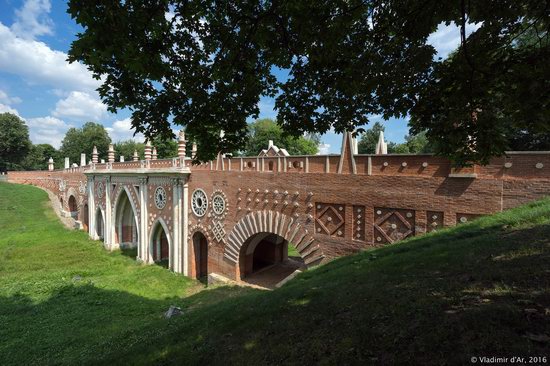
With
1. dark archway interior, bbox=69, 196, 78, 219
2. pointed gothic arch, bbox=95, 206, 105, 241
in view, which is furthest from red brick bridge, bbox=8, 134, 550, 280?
dark archway interior, bbox=69, 196, 78, 219

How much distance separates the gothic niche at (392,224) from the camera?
8398 mm

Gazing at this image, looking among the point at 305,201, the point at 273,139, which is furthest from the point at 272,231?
the point at 273,139

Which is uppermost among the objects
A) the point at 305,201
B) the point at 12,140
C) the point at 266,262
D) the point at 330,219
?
the point at 12,140

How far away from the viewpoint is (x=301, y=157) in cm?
1061

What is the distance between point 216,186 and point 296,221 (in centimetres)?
467

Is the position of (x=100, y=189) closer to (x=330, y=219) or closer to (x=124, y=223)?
(x=124, y=223)

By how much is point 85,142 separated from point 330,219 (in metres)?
57.4

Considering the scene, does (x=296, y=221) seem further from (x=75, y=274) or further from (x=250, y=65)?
(x=75, y=274)

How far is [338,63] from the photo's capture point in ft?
13.8

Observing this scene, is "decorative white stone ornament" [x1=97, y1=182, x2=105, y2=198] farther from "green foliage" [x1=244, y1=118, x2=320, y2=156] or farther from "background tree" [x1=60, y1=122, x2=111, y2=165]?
"background tree" [x1=60, y1=122, x2=111, y2=165]

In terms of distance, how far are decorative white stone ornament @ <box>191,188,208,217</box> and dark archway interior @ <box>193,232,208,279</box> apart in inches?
53.4

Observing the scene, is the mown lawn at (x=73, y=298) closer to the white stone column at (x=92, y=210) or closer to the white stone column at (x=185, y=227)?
the white stone column at (x=185, y=227)

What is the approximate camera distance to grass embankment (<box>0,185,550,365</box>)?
2.84m

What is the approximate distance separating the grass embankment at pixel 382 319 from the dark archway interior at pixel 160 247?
793cm
